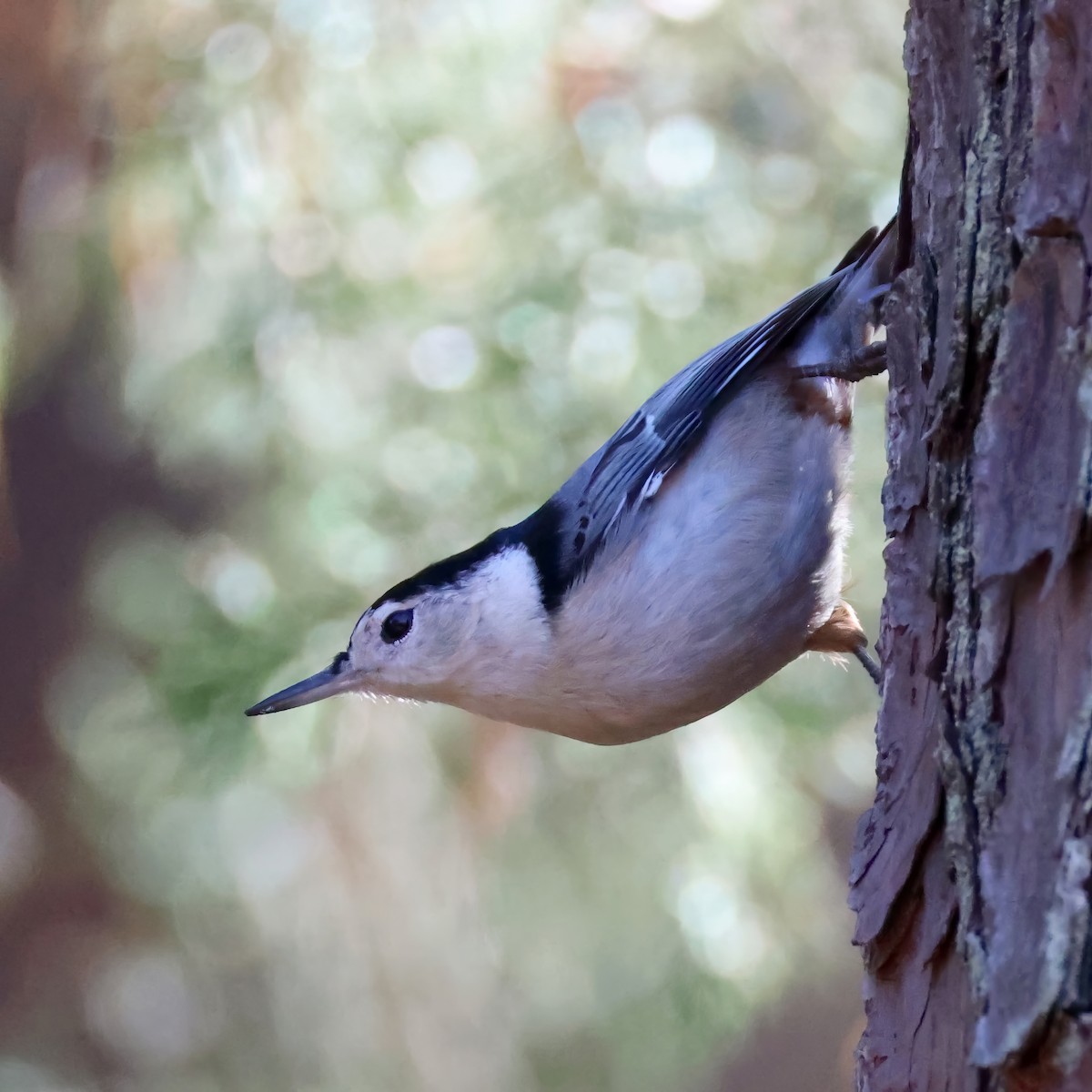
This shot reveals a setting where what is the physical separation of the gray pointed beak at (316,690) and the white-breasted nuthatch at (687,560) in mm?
108

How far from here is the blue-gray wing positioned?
151 centimetres

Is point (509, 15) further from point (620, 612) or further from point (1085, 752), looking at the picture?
point (1085, 752)

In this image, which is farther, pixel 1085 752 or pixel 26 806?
pixel 26 806

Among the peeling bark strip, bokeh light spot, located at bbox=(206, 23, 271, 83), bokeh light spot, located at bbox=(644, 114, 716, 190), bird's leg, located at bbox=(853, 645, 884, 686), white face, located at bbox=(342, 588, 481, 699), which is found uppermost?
bokeh light spot, located at bbox=(206, 23, 271, 83)

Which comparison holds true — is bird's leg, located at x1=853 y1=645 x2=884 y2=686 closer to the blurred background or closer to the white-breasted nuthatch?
the white-breasted nuthatch

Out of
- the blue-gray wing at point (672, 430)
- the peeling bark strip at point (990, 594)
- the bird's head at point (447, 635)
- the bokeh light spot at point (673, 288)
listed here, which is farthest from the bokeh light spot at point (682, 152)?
the peeling bark strip at point (990, 594)

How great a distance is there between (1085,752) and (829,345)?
870mm

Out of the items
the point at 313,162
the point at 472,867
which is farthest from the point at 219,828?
the point at 313,162

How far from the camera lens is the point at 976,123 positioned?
0.92 m

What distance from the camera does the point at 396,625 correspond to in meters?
1.69

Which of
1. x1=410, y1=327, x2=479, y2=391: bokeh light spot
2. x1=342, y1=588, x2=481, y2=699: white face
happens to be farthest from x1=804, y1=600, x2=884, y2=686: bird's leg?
x1=410, y1=327, x2=479, y2=391: bokeh light spot

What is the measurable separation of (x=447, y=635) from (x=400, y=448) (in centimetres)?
76

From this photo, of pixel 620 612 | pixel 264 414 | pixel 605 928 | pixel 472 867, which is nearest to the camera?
pixel 620 612

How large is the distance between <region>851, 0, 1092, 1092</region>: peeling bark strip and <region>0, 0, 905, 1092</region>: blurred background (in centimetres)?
122
